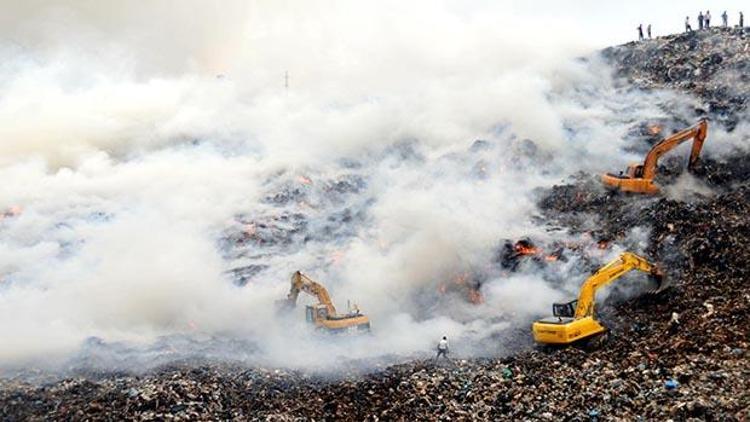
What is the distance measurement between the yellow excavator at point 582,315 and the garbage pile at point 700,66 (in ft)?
37.3

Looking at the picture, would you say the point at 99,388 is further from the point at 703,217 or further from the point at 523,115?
the point at 523,115

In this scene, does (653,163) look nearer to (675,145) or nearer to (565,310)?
(675,145)


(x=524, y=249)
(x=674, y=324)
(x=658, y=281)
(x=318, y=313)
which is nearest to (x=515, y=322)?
(x=658, y=281)

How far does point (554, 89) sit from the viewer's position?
30.5 metres

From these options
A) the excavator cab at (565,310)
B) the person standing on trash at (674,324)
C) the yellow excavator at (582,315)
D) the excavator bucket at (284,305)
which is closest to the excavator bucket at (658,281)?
the yellow excavator at (582,315)

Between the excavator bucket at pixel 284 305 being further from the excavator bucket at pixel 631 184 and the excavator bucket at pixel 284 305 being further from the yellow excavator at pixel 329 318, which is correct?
the excavator bucket at pixel 631 184

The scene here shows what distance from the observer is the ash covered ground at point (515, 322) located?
429 inches

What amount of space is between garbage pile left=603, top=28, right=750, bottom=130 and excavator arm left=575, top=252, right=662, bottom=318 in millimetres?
10935

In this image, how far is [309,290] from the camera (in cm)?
1694

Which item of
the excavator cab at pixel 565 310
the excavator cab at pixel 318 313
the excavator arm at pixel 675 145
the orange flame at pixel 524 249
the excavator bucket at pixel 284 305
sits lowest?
the excavator cab at pixel 565 310

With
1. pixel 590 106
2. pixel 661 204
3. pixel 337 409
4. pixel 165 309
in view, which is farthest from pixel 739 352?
pixel 590 106

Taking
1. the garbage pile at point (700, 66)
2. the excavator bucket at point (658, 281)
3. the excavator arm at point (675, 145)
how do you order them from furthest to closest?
the garbage pile at point (700, 66) < the excavator arm at point (675, 145) < the excavator bucket at point (658, 281)

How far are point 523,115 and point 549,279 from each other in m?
11.4

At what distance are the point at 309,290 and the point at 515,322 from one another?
5.20 metres
